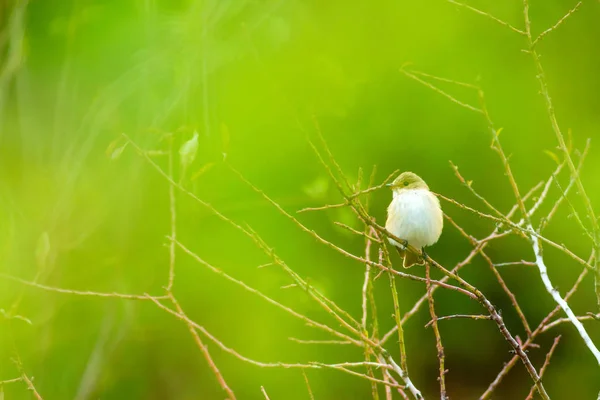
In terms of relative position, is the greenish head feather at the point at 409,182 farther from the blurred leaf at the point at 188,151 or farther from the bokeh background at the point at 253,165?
the blurred leaf at the point at 188,151

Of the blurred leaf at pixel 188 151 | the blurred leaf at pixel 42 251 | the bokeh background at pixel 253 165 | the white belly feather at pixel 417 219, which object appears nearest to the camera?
the blurred leaf at pixel 188 151

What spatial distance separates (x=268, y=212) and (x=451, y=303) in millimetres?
865

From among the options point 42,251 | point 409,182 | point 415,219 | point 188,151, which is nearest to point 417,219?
point 415,219

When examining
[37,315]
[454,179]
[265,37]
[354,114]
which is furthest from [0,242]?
[454,179]

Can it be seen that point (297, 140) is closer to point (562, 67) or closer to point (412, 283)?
point (412, 283)

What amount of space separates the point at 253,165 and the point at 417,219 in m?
1.01

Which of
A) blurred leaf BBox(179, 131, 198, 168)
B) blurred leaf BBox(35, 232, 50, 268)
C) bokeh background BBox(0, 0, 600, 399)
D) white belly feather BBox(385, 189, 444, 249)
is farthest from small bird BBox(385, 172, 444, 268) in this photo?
blurred leaf BBox(35, 232, 50, 268)

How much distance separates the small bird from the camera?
1890 millimetres

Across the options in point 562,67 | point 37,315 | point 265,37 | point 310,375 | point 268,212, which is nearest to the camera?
point 265,37

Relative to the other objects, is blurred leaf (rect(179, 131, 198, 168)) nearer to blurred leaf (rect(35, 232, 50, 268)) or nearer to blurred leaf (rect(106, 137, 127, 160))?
blurred leaf (rect(106, 137, 127, 160))

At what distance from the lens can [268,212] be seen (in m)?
2.83

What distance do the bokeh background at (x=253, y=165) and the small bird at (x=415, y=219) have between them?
0.27 metres

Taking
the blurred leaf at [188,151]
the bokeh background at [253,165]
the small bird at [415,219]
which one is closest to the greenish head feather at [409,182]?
the small bird at [415,219]

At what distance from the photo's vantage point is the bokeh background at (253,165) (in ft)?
7.40
